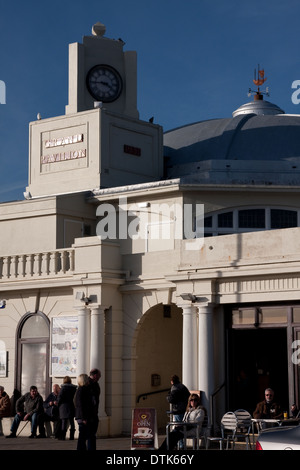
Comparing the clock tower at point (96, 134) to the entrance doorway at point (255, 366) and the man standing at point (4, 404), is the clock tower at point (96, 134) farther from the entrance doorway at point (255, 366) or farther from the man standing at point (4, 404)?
the entrance doorway at point (255, 366)

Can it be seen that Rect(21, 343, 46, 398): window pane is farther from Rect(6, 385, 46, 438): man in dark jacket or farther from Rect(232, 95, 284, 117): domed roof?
Rect(232, 95, 284, 117): domed roof

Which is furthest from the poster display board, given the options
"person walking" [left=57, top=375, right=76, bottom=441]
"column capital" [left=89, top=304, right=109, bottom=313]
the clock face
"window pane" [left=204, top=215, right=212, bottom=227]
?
the clock face

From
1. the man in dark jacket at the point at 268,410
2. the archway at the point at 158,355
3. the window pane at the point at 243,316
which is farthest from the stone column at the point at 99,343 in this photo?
the man in dark jacket at the point at 268,410

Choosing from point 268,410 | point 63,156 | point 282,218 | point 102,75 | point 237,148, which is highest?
point 102,75

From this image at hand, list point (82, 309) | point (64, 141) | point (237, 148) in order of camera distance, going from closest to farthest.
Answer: point (82, 309), point (64, 141), point (237, 148)

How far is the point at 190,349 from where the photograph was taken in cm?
2141

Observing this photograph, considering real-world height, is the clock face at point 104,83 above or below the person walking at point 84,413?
above

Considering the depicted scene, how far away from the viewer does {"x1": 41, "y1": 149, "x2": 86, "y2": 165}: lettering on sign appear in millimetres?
31281

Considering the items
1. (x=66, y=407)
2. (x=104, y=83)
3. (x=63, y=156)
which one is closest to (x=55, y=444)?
(x=66, y=407)

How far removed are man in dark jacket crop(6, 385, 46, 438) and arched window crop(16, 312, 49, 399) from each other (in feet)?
4.15

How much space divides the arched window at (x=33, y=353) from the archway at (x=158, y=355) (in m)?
2.54

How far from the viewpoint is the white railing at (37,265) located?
24.5m

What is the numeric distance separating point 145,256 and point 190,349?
9.95 feet

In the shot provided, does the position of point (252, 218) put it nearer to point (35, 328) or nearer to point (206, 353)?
point (35, 328)
